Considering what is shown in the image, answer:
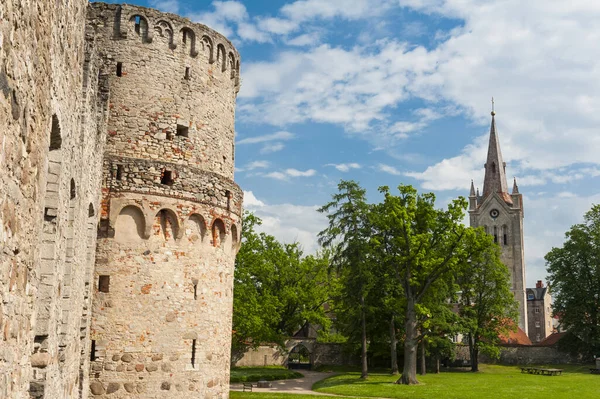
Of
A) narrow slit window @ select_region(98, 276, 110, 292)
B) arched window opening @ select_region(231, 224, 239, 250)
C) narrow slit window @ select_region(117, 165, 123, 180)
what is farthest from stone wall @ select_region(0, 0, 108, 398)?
arched window opening @ select_region(231, 224, 239, 250)

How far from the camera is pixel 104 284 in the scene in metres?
17.0

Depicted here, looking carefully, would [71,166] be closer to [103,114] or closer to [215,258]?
[103,114]

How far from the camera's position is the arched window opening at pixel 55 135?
28.0 feet

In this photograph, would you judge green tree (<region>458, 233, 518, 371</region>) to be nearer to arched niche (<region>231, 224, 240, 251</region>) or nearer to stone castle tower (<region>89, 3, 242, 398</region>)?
arched niche (<region>231, 224, 240, 251</region>)

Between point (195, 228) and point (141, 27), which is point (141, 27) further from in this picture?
point (195, 228)

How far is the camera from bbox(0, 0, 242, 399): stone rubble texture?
12.3 meters

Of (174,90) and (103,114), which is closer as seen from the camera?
(103,114)

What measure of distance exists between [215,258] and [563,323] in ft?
132

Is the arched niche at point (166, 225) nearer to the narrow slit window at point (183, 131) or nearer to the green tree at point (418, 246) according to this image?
the narrow slit window at point (183, 131)

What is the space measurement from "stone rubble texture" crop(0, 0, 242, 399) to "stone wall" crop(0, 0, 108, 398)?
10 cm

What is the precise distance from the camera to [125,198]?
688 inches

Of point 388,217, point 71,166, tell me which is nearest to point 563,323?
point 388,217

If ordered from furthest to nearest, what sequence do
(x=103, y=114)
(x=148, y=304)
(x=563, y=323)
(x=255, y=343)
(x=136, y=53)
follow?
(x=563, y=323) → (x=255, y=343) → (x=136, y=53) → (x=148, y=304) → (x=103, y=114)

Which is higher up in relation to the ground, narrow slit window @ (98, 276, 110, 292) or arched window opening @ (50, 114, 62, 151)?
arched window opening @ (50, 114, 62, 151)
